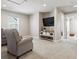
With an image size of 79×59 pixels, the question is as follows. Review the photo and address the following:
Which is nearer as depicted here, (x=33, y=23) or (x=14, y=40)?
(x=14, y=40)

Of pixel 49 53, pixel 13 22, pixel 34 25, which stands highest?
pixel 13 22

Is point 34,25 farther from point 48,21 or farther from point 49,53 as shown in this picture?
point 49,53

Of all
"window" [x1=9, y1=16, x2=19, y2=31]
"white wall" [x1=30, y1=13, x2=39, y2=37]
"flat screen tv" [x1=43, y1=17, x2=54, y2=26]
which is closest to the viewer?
"flat screen tv" [x1=43, y1=17, x2=54, y2=26]

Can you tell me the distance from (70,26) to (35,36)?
561 cm

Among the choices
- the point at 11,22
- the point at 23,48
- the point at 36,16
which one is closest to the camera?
the point at 23,48

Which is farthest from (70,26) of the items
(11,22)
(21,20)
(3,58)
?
(3,58)

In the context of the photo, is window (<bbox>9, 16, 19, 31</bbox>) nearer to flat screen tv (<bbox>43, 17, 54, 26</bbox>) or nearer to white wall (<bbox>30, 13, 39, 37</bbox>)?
white wall (<bbox>30, 13, 39, 37</bbox>)

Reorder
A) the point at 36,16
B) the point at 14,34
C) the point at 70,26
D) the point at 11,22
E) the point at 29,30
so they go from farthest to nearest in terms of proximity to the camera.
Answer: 1. the point at 70,26
2. the point at 29,30
3. the point at 36,16
4. the point at 11,22
5. the point at 14,34

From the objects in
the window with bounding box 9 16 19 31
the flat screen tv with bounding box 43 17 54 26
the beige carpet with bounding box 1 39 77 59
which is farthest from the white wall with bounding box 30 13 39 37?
the beige carpet with bounding box 1 39 77 59

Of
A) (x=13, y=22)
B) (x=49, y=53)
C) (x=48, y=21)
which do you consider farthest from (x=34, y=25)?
(x=49, y=53)

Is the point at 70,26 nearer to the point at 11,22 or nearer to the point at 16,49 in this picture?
the point at 11,22

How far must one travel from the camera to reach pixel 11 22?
6562 millimetres

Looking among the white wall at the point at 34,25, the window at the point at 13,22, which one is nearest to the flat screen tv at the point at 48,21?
the white wall at the point at 34,25

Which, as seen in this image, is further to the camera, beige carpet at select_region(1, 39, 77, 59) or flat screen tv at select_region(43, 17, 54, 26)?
flat screen tv at select_region(43, 17, 54, 26)
